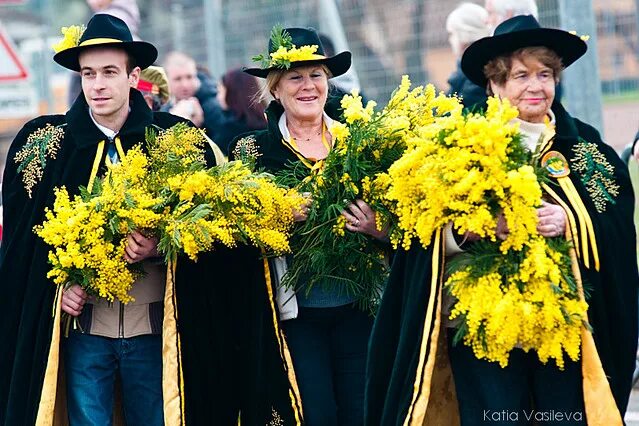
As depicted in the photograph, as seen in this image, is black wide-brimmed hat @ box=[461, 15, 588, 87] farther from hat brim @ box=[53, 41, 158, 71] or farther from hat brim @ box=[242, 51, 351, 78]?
hat brim @ box=[53, 41, 158, 71]

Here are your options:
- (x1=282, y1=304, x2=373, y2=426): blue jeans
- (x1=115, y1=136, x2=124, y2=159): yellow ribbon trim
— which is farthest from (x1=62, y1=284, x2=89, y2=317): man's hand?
(x1=282, y1=304, x2=373, y2=426): blue jeans

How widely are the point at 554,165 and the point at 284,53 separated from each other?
1.55 meters

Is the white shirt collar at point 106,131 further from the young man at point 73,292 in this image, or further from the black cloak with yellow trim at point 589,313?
the black cloak with yellow trim at point 589,313

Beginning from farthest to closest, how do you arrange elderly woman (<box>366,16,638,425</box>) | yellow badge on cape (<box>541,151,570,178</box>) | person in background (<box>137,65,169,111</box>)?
person in background (<box>137,65,169,111</box>) < yellow badge on cape (<box>541,151,570,178</box>) < elderly woman (<box>366,16,638,425</box>)

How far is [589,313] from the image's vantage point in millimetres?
5730

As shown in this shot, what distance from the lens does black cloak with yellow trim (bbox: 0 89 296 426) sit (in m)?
6.45

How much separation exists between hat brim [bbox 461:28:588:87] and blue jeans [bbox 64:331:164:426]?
1918mm

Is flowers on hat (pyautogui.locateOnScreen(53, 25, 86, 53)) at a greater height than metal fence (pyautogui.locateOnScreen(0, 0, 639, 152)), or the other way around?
metal fence (pyautogui.locateOnScreen(0, 0, 639, 152))

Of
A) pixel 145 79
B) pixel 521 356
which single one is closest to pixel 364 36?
pixel 145 79

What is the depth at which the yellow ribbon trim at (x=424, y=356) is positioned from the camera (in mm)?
5723

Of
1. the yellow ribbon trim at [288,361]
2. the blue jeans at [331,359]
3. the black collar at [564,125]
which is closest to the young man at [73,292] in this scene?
the yellow ribbon trim at [288,361]

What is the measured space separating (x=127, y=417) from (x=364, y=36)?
19.4 feet

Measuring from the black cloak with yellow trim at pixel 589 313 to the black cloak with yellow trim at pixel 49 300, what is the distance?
873 mm

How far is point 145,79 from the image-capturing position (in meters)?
8.19
